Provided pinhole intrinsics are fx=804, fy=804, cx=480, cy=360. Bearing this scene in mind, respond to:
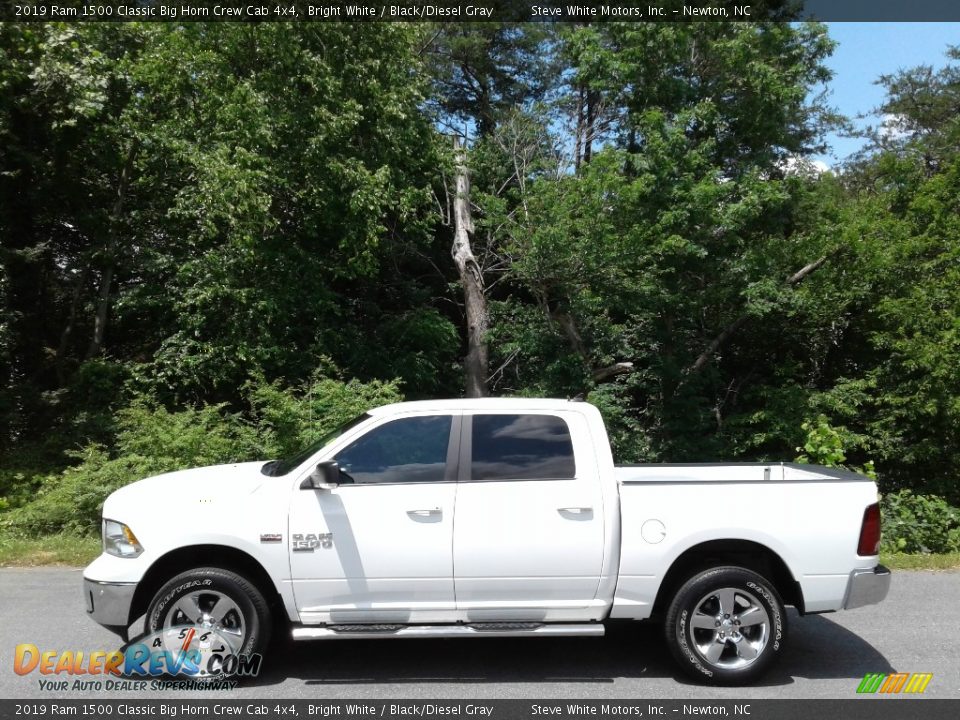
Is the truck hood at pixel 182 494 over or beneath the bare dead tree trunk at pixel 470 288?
beneath

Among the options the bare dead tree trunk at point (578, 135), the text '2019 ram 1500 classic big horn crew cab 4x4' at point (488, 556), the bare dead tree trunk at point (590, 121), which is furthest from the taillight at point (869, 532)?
the bare dead tree trunk at point (590, 121)

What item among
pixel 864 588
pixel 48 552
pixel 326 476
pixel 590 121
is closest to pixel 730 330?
pixel 590 121

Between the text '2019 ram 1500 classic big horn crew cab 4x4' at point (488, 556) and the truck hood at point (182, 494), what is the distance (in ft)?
0.06

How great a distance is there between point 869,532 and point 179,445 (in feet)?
31.3

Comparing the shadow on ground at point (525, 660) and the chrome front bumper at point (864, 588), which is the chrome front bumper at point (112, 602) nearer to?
the shadow on ground at point (525, 660)

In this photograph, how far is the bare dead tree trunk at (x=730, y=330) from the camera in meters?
17.2

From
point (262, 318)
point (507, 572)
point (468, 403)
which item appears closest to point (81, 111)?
point (262, 318)

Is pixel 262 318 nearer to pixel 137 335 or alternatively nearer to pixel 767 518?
pixel 137 335

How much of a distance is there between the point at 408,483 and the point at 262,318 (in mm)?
11057

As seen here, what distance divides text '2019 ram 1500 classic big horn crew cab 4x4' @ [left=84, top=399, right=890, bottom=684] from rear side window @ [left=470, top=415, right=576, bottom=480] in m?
0.06

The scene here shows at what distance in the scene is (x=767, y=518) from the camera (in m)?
5.27

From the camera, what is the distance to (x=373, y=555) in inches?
205

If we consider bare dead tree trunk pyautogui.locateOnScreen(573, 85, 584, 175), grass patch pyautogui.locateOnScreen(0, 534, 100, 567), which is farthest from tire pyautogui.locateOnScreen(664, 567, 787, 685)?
bare dead tree trunk pyautogui.locateOnScreen(573, 85, 584, 175)

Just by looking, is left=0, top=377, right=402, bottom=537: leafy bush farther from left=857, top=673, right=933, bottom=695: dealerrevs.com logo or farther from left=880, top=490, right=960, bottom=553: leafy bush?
left=857, top=673, right=933, bottom=695: dealerrevs.com logo
